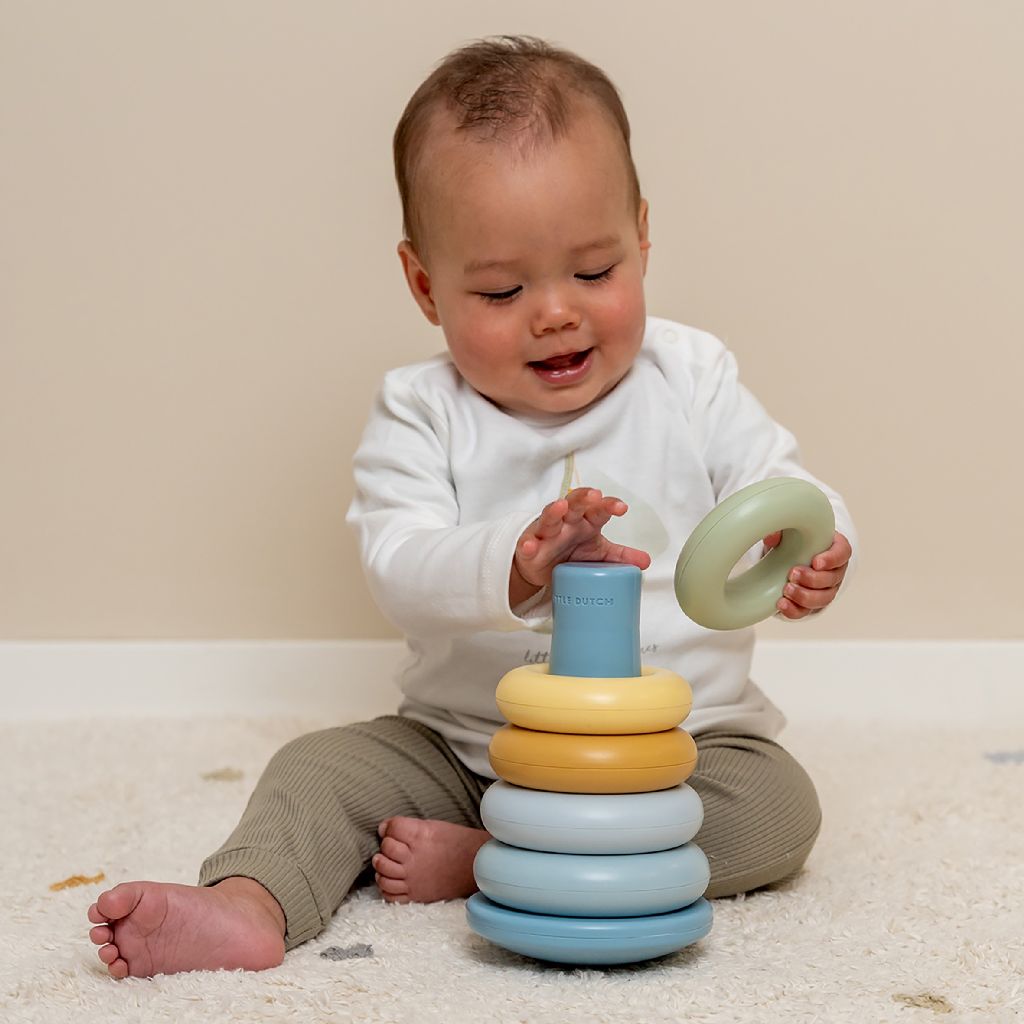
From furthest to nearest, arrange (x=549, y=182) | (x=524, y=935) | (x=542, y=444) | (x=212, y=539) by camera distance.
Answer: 1. (x=212, y=539)
2. (x=542, y=444)
3. (x=549, y=182)
4. (x=524, y=935)

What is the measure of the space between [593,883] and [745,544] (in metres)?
0.24

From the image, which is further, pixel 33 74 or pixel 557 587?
pixel 33 74

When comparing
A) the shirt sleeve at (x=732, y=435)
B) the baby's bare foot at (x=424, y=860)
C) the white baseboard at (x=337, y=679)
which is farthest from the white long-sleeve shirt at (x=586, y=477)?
the white baseboard at (x=337, y=679)

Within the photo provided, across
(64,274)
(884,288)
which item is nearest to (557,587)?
(884,288)

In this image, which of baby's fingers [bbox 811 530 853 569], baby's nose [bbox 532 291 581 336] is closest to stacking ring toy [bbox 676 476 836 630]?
baby's fingers [bbox 811 530 853 569]

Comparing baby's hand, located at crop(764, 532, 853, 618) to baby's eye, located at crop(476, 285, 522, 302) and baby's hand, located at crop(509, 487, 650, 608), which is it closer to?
baby's hand, located at crop(509, 487, 650, 608)

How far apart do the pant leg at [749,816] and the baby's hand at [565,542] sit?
0.21 m

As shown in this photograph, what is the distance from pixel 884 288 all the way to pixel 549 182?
2.23 feet

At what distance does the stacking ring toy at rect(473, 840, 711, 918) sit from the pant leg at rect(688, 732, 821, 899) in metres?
0.16

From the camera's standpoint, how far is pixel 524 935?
33.1 inches

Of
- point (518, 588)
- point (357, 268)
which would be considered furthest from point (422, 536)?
point (357, 268)

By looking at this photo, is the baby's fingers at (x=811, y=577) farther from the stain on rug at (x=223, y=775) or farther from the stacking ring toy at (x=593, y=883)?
the stain on rug at (x=223, y=775)

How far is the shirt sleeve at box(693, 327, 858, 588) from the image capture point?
3.83 feet

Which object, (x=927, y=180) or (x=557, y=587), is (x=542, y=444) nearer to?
(x=557, y=587)
